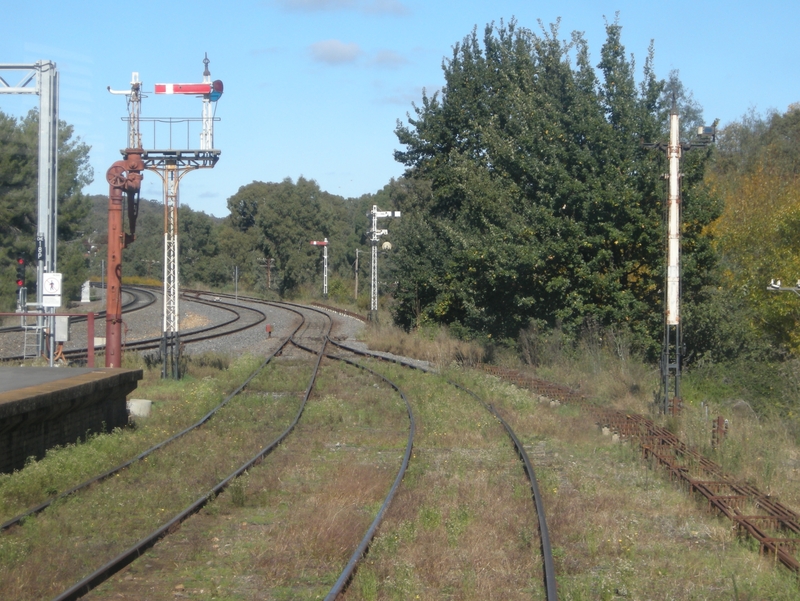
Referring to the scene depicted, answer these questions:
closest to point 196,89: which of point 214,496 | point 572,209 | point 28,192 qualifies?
point 572,209

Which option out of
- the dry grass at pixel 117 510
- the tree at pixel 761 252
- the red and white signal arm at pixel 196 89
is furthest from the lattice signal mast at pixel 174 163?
the tree at pixel 761 252

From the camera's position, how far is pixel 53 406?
10195 millimetres

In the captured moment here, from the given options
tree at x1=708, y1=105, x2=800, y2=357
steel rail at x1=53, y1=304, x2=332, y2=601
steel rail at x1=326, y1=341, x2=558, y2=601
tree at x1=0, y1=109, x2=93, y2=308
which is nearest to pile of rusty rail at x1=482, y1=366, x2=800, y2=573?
steel rail at x1=326, y1=341, x2=558, y2=601

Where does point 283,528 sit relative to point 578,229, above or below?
below

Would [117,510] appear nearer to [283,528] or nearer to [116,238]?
[283,528]

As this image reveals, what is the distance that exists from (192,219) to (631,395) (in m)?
77.4

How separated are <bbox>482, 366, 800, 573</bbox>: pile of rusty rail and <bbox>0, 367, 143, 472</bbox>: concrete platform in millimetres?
7383

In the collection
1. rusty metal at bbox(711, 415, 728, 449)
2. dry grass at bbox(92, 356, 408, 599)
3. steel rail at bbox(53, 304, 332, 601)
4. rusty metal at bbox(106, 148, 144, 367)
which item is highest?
rusty metal at bbox(106, 148, 144, 367)

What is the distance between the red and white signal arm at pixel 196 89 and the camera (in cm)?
1970

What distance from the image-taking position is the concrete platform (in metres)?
9.29

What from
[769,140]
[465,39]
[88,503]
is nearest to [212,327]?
[465,39]

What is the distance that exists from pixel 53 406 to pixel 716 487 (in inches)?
308

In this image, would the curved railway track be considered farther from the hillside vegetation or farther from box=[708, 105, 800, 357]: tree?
box=[708, 105, 800, 357]: tree

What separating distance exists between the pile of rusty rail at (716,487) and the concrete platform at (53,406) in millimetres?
7383
